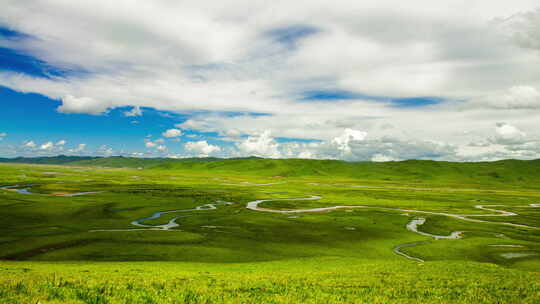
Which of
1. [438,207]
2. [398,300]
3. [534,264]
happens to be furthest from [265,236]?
[438,207]

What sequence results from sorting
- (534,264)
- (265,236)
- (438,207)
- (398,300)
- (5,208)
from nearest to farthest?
(398,300) → (534,264) → (265,236) → (5,208) → (438,207)

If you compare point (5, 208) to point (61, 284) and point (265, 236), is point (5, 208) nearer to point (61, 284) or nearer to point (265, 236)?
point (265, 236)

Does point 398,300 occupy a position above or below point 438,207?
above

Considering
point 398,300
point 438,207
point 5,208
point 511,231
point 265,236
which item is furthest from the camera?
point 438,207

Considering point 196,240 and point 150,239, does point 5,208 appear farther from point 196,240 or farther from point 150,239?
point 196,240

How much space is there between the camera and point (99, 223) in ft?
265

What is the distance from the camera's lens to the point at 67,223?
7925cm

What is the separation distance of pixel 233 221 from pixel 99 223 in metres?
34.9

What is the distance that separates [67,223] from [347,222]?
251 feet

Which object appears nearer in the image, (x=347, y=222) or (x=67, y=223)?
(x=67, y=223)

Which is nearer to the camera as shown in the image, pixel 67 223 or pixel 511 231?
pixel 67 223

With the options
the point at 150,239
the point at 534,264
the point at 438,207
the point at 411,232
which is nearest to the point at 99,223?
the point at 150,239

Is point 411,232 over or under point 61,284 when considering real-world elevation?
under

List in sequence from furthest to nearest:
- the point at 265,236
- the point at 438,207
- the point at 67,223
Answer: the point at 438,207 → the point at 67,223 → the point at 265,236
